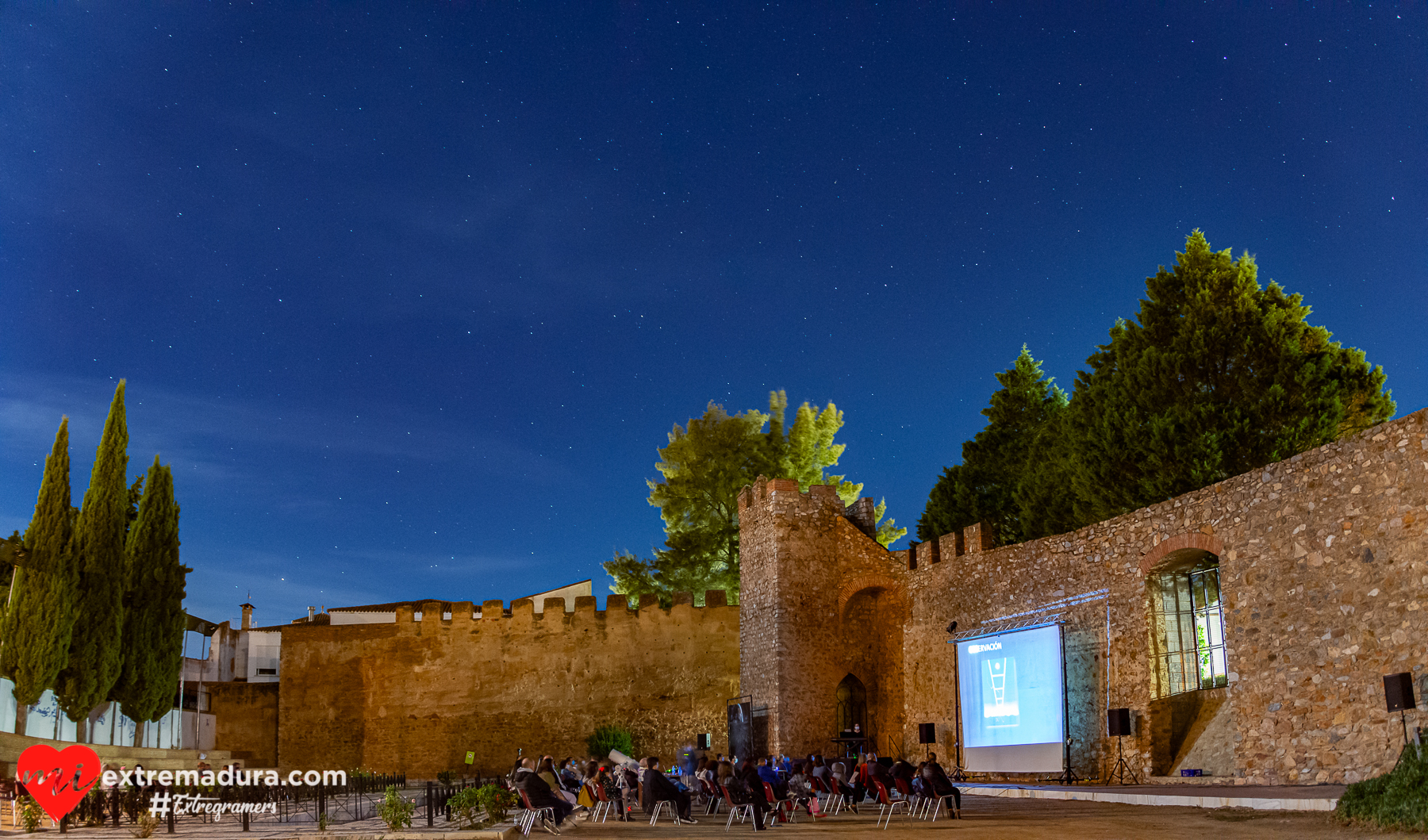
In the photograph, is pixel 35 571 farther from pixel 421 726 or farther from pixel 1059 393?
pixel 1059 393

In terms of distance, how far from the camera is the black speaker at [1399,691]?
33.7ft

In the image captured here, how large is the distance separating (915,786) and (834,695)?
10.7m

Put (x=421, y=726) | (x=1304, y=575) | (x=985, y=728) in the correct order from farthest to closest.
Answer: (x=421, y=726)
(x=985, y=728)
(x=1304, y=575)

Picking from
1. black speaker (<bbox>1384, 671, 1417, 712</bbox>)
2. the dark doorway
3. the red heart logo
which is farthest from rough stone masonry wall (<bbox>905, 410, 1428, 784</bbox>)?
the red heart logo

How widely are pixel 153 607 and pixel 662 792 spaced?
45.0 ft

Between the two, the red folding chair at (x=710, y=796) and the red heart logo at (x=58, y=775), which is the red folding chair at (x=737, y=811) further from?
the red heart logo at (x=58, y=775)

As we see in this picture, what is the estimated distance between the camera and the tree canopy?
19.1 m

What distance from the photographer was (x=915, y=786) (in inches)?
439

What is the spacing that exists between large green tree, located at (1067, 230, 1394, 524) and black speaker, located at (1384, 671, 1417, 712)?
879cm

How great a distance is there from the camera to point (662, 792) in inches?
456

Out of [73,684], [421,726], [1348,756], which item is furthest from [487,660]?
[1348,756]

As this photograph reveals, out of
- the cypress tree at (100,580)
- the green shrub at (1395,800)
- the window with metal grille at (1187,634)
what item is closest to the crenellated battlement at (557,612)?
the cypress tree at (100,580)

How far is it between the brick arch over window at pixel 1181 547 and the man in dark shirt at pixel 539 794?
28.5ft

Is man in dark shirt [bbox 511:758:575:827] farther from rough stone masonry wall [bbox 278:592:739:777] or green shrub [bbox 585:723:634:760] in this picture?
rough stone masonry wall [bbox 278:592:739:777]
